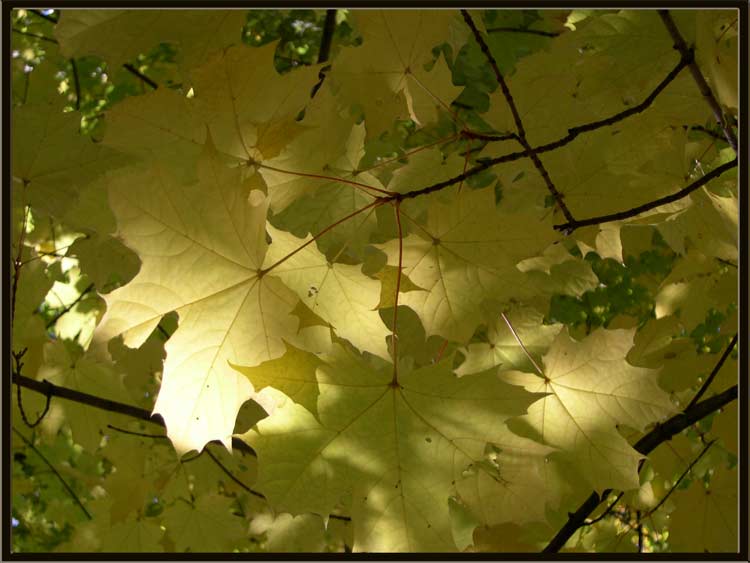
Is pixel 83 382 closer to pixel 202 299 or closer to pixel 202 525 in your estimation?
pixel 202 525

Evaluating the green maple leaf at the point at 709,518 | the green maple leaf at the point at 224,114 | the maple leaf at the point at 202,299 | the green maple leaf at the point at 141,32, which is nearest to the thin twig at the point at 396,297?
the maple leaf at the point at 202,299

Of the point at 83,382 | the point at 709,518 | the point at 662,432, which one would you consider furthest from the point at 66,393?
the point at 709,518

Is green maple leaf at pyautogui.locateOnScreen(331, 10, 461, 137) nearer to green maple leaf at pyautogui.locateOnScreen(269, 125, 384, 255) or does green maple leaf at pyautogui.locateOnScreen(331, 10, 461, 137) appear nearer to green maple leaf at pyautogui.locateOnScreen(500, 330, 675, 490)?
green maple leaf at pyautogui.locateOnScreen(269, 125, 384, 255)

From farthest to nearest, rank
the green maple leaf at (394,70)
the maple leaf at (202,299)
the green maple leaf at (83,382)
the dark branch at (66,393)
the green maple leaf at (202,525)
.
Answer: the green maple leaf at (202,525), the green maple leaf at (83,382), the dark branch at (66,393), the green maple leaf at (394,70), the maple leaf at (202,299)

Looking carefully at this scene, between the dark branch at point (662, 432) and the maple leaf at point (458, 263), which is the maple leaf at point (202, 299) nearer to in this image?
the maple leaf at point (458, 263)

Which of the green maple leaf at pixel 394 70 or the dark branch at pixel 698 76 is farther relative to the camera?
the green maple leaf at pixel 394 70

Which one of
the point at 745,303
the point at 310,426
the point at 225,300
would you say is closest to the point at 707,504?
the point at 745,303

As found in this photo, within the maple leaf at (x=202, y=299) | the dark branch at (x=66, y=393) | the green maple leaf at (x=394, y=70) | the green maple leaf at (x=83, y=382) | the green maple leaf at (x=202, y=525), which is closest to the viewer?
the maple leaf at (x=202, y=299)

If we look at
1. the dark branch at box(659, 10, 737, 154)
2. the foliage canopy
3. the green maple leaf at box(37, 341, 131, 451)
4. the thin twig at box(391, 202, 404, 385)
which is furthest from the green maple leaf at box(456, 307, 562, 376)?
the green maple leaf at box(37, 341, 131, 451)
